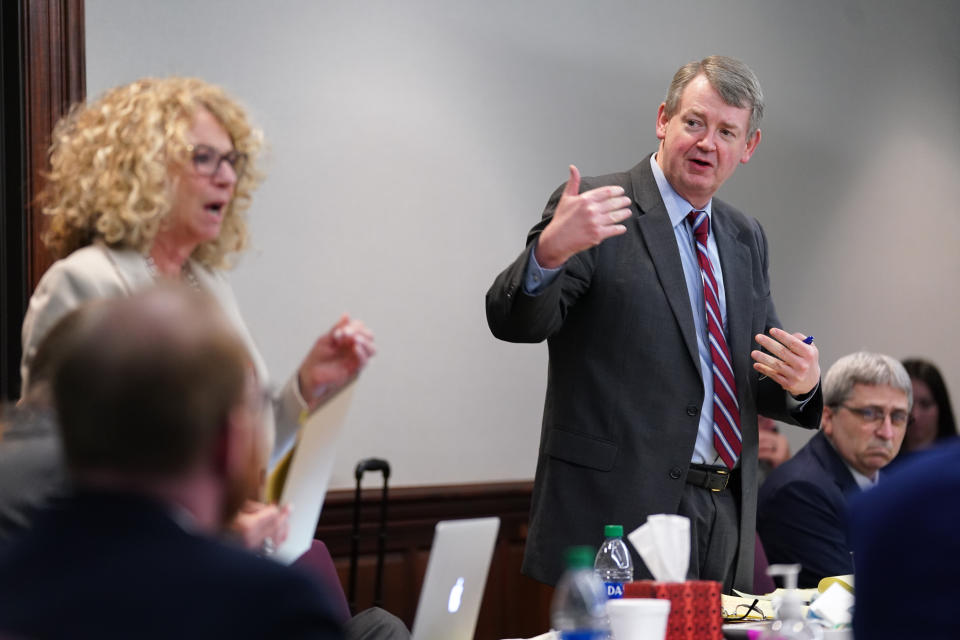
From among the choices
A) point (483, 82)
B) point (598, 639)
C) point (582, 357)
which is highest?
point (483, 82)

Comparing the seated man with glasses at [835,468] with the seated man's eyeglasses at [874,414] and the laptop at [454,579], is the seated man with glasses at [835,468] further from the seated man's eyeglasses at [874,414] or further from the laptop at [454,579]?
the laptop at [454,579]

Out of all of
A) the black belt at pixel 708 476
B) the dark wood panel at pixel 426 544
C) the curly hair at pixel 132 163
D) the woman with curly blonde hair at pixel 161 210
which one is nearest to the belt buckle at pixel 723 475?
the black belt at pixel 708 476

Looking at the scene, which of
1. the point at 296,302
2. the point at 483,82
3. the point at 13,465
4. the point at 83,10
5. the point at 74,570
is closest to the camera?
the point at 74,570

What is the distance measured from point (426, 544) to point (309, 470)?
262 cm

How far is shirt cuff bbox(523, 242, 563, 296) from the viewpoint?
2430 millimetres

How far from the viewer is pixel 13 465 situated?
1.63 m

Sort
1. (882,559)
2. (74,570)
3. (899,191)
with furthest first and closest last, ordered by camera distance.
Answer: (899,191)
(882,559)
(74,570)

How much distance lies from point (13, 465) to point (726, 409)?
160cm

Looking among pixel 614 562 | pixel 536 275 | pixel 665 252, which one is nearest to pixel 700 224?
pixel 665 252

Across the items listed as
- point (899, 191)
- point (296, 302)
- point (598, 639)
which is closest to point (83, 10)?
point (296, 302)

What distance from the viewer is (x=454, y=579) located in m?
1.83

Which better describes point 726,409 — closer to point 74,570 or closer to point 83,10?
point 74,570

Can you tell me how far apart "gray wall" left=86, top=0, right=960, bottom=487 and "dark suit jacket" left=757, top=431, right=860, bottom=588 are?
1430 mm

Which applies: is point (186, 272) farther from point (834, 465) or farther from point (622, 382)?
point (834, 465)
